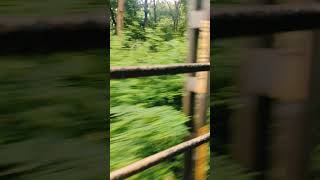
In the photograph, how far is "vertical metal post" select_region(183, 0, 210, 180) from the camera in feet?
5.00

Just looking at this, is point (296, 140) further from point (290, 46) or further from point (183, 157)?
point (183, 157)

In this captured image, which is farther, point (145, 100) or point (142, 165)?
point (145, 100)

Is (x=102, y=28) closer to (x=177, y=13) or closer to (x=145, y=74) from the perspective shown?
(x=145, y=74)

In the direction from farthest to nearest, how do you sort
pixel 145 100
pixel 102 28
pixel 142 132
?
1. pixel 145 100
2. pixel 142 132
3. pixel 102 28

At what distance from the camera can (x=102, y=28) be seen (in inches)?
13.2

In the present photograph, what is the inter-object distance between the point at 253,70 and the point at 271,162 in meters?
0.11

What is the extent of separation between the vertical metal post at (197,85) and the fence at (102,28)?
83cm

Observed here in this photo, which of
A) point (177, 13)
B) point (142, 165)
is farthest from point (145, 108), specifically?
point (177, 13)

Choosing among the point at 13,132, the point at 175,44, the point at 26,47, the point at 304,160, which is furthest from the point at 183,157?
the point at 26,47

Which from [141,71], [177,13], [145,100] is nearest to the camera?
[141,71]

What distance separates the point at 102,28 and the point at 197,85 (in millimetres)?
1313

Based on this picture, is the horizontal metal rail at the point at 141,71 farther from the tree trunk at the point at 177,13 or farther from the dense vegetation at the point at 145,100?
the tree trunk at the point at 177,13

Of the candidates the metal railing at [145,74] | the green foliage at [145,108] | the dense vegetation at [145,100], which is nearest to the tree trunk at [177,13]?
the dense vegetation at [145,100]

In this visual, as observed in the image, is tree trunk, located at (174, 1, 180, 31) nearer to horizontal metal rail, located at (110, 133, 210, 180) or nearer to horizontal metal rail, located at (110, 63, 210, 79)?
horizontal metal rail, located at (110, 133, 210, 180)
